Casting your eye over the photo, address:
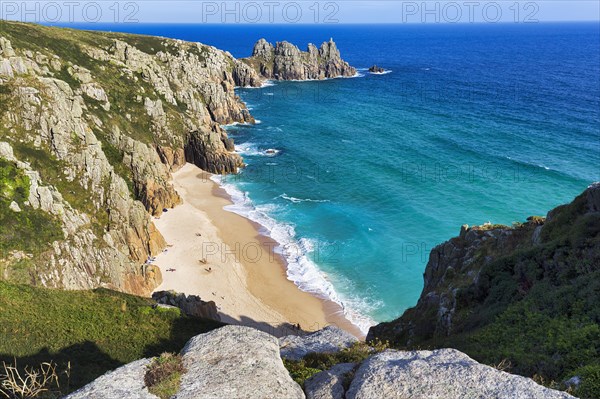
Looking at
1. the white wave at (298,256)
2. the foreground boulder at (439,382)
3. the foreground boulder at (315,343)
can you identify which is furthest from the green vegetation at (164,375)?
the white wave at (298,256)

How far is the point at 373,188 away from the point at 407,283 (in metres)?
28.1

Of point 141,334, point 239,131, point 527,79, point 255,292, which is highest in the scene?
point 527,79

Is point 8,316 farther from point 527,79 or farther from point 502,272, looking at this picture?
point 527,79

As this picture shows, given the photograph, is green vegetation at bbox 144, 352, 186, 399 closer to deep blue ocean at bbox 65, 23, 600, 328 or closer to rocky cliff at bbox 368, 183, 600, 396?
rocky cliff at bbox 368, 183, 600, 396

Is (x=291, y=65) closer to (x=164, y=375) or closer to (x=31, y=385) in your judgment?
(x=31, y=385)

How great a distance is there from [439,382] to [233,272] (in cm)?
4604

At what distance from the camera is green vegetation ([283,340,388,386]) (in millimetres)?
13584

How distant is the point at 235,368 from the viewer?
37.1 feet

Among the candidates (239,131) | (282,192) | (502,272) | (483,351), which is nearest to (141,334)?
(483,351)

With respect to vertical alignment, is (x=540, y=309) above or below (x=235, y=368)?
below

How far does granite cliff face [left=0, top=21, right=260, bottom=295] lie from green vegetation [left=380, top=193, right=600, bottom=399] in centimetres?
3230

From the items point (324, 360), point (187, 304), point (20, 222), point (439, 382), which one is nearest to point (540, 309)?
point (324, 360)

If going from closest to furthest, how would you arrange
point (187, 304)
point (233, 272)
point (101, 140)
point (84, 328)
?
1. point (84, 328)
2. point (187, 304)
3. point (233, 272)
4. point (101, 140)

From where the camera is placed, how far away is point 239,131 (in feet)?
379
